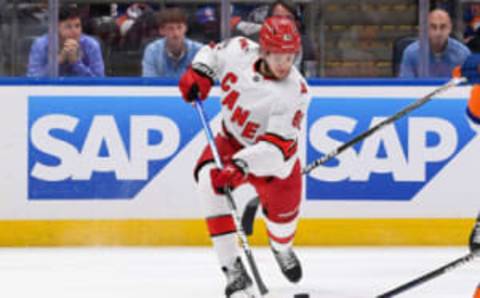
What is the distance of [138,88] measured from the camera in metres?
6.68

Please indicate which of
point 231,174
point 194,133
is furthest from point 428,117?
point 231,174

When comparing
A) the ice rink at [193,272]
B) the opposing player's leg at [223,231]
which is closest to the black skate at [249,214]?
the ice rink at [193,272]

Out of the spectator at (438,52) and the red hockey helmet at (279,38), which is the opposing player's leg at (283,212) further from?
the spectator at (438,52)

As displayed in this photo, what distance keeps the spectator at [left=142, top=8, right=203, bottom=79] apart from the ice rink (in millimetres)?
940

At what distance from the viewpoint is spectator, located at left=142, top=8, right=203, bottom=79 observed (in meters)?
6.61

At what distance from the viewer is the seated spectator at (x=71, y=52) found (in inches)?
260

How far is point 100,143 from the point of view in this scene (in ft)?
21.7

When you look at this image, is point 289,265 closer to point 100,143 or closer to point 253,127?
point 253,127

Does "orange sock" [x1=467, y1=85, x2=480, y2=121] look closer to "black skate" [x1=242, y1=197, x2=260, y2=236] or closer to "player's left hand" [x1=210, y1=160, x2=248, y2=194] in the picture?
"player's left hand" [x1=210, y1=160, x2=248, y2=194]

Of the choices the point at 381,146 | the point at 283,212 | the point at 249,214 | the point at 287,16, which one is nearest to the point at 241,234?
the point at 283,212

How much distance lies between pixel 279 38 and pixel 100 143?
220 cm

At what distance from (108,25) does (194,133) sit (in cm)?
69

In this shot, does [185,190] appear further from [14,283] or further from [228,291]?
[228,291]

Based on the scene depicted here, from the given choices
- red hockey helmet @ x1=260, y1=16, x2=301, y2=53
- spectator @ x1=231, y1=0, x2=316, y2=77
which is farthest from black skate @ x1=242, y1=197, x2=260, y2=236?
spectator @ x1=231, y1=0, x2=316, y2=77
